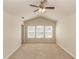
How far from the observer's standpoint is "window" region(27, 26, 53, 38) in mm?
11430

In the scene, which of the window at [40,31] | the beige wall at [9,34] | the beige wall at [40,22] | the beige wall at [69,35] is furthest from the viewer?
the window at [40,31]

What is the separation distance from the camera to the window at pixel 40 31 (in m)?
11.4

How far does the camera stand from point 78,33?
818 millimetres

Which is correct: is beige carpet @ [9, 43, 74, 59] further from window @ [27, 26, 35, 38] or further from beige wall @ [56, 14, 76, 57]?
window @ [27, 26, 35, 38]

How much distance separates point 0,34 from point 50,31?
10.8 meters

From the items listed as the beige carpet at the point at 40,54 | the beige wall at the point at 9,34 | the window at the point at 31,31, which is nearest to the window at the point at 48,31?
the window at the point at 31,31

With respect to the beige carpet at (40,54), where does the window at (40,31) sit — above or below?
above

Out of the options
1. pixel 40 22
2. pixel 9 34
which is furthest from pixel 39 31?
pixel 9 34

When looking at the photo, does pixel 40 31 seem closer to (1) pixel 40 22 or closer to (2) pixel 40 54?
(1) pixel 40 22

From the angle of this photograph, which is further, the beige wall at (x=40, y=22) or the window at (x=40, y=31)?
the window at (x=40, y=31)

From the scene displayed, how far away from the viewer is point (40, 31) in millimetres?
11578

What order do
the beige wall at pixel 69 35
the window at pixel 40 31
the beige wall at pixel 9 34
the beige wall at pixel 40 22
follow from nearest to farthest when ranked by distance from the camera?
the beige wall at pixel 9 34, the beige wall at pixel 69 35, the beige wall at pixel 40 22, the window at pixel 40 31

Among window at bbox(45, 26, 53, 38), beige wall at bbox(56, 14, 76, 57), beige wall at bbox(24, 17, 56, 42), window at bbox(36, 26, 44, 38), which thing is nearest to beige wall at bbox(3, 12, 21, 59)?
beige wall at bbox(56, 14, 76, 57)

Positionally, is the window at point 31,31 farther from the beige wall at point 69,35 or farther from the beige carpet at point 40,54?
the beige wall at point 69,35
